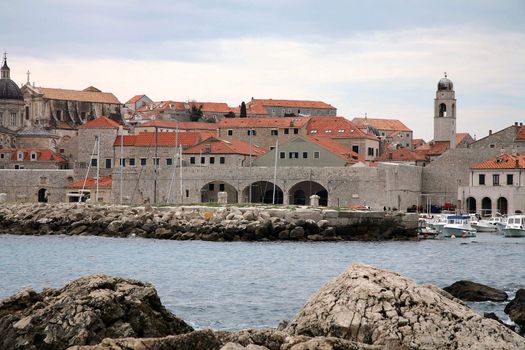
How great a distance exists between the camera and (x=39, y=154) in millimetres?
74938

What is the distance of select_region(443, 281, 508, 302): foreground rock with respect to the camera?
19.4m

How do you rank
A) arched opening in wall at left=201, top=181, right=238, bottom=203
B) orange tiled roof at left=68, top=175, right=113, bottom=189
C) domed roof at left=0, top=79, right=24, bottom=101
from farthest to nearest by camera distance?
domed roof at left=0, top=79, right=24, bottom=101
orange tiled roof at left=68, top=175, right=113, bottom=189
arched opening in wall at left=201, top=181, right=238, bottom=203

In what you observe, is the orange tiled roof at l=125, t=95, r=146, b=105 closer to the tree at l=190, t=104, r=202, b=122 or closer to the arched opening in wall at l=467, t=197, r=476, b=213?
the tree at l=190, t=104, r=202, b=122

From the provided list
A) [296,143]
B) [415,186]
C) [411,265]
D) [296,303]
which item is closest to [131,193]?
[296,143]

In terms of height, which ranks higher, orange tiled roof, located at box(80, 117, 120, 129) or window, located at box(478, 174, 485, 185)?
orange tiled roof, located at box(80, 117, 120, 129)

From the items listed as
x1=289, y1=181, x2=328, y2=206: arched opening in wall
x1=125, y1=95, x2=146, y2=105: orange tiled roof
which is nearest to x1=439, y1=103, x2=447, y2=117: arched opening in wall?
x1=289, y1=181, x2=328, y2=206: arched opening in wall

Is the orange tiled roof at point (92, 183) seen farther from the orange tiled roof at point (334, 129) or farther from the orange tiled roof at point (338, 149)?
the orange tiled roof at point (334, 129)

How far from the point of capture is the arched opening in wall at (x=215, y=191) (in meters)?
61.3

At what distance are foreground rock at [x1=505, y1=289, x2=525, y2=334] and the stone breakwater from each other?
23701mm

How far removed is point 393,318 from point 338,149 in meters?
56.1

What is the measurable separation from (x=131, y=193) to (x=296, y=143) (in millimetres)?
10104

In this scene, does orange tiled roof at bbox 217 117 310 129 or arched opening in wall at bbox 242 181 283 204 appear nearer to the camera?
arched opening in wall at bbox 242 181 283 204

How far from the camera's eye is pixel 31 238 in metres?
44.0

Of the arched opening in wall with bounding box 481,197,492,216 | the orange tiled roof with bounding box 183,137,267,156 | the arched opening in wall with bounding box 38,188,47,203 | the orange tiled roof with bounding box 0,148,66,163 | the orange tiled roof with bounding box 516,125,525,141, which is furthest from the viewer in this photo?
the orange tiled roof with bounding box 0,148,66,163
